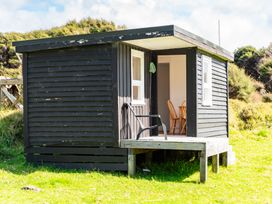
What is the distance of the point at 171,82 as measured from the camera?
448 inches

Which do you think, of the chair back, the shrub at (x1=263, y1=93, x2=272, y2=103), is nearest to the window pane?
the chair back

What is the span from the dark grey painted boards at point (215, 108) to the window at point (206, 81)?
189 millimetres

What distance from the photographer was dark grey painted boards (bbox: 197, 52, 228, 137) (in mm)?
9727

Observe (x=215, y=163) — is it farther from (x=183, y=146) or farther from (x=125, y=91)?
(x=125, y=91)

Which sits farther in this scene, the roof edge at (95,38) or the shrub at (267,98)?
the shrub at (267,98)

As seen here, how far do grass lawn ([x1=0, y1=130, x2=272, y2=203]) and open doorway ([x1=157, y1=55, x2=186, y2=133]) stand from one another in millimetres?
2063

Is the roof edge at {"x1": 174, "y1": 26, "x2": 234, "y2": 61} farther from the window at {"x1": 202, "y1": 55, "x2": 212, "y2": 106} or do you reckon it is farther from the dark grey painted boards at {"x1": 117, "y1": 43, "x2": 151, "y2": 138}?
the dark grey painted boards at {"x1": 117, "y1": 43, "x2": 151, "y2": 138}

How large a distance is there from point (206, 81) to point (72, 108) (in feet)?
11.1

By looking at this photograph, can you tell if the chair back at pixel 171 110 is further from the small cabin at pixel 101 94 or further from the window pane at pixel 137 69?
the window pane at pixel 137 69

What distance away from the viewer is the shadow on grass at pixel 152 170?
8.35 meters

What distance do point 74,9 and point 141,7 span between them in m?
4.04

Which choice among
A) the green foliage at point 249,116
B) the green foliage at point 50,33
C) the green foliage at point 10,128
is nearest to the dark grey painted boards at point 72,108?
the green foliage at point 10,128

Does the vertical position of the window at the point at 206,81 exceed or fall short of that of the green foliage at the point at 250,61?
it falls short

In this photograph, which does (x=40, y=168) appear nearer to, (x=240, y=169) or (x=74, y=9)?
(x=240, y=169)
